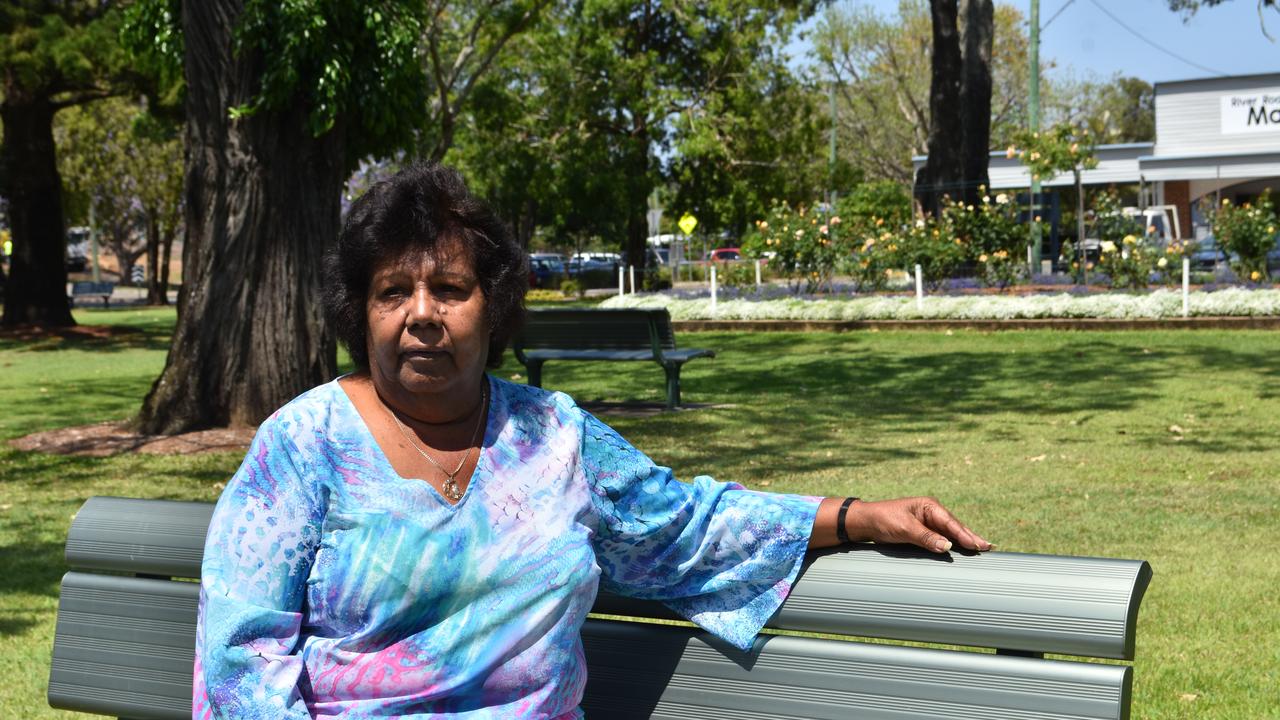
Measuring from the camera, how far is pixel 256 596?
7.37 ft

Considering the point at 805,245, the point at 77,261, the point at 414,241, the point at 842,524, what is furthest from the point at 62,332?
the point at 77,261

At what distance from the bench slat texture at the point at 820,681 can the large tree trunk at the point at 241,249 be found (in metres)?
7.44

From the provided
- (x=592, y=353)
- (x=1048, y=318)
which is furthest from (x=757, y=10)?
(x=592, y=353)

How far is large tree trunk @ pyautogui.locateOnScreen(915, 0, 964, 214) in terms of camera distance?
24.7 metres

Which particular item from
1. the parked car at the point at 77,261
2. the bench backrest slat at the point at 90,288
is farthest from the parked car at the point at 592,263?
the parked car at the point at 77,261

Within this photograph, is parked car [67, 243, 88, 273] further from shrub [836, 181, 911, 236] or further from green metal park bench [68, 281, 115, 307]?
shrub [836, 181, 911, 236]

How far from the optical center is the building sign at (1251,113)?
3888cm

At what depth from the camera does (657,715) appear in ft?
8.36

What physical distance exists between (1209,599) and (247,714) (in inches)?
160

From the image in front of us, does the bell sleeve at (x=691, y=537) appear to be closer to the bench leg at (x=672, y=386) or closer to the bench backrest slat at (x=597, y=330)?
the bench leg at (x=672, y=386)

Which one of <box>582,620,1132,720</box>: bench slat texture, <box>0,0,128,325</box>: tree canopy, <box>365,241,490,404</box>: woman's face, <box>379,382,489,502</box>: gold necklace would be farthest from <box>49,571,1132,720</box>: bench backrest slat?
<box>0,0,128,325</box>: tree canopy

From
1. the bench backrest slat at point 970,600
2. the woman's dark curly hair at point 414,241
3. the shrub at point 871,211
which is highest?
the shrub at point 871,211

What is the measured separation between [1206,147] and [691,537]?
4100cm

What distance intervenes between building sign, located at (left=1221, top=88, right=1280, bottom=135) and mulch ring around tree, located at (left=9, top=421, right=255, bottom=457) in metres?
36.4
